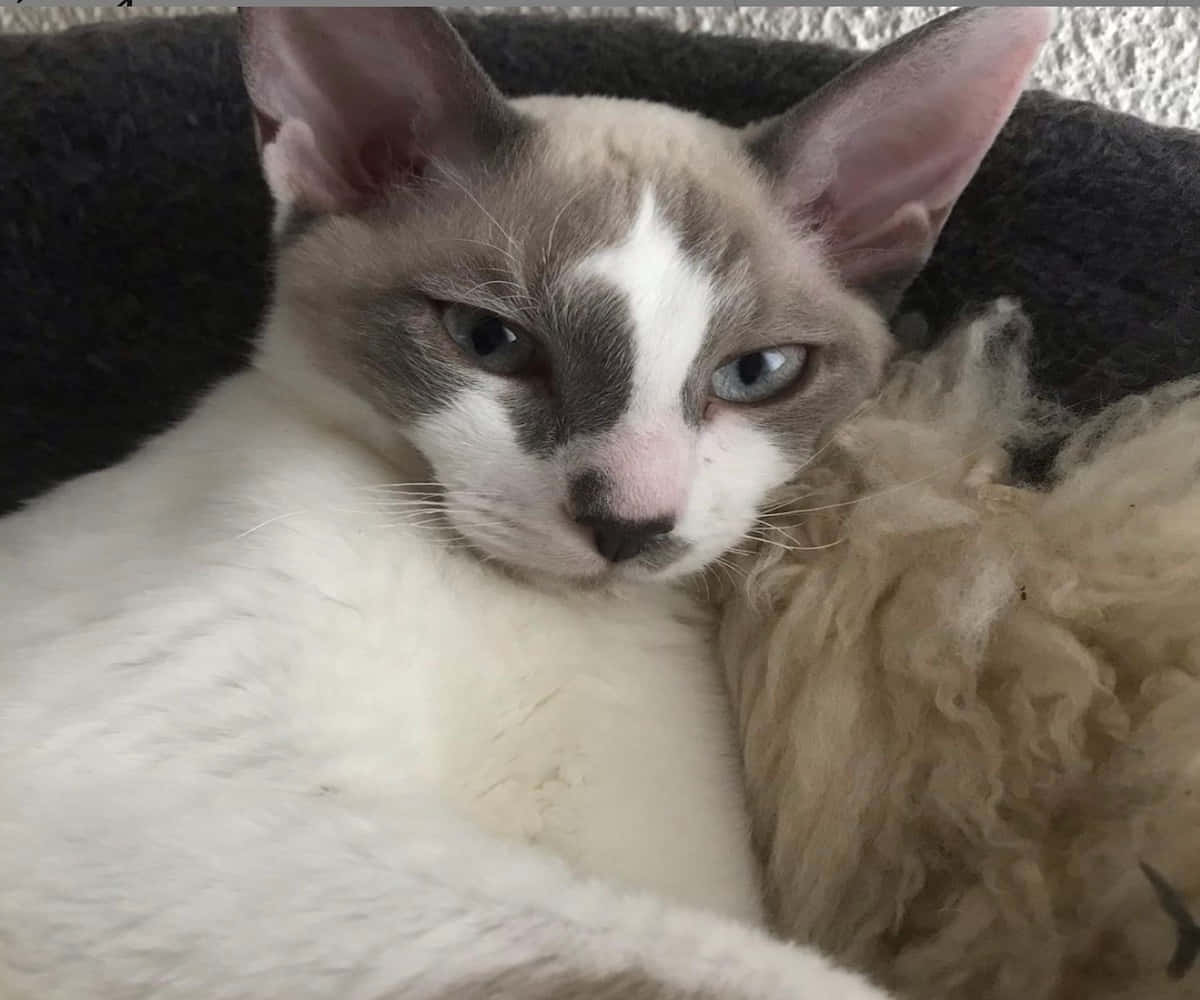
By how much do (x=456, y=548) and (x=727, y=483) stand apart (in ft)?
0.67

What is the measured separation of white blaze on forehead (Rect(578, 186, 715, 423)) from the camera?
29.8 inches

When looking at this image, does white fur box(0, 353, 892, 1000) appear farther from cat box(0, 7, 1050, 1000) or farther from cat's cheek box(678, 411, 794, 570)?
cat's cheek box(678, 411, 794, 570)

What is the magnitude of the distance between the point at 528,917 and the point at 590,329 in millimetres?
375

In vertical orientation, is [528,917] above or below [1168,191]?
below

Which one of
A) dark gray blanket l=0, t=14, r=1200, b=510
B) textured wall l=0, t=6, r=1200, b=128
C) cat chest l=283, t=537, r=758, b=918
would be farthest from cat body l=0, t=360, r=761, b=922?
textured wall l=0, t=6, r=1200, b=128

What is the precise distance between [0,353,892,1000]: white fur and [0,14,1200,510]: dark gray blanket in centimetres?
28

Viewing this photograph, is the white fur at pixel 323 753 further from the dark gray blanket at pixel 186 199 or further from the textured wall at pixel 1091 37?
the textured wall at pixel 1091 37

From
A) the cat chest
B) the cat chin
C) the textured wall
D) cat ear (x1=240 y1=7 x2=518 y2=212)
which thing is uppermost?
cat ear (x1=240 y1=7 x2=518 y2=212)

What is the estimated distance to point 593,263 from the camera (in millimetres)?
769

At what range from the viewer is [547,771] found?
788 mm

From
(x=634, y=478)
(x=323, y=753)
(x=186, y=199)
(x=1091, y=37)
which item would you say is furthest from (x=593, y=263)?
(x=1091, y=37)

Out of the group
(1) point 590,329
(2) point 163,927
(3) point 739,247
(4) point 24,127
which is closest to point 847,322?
(3) point 739,247

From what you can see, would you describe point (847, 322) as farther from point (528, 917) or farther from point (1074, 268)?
point (528, 917)

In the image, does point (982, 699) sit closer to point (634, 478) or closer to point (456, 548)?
point (634, 478)
